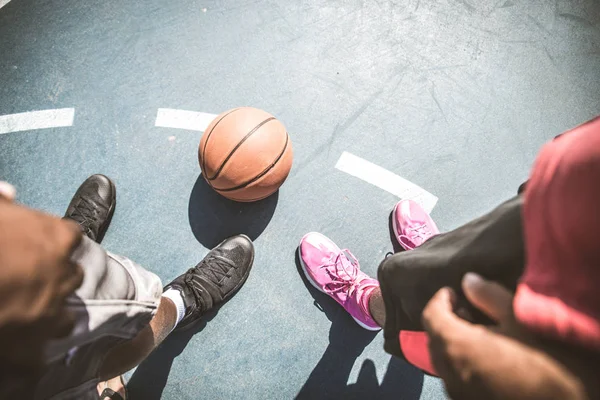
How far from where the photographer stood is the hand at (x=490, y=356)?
32.3 inches

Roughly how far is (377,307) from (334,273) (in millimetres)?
466

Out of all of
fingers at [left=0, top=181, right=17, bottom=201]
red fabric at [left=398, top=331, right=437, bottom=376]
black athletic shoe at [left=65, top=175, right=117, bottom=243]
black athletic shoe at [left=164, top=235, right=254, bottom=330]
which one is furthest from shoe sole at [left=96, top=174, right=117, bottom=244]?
red fabric at [left=398, top=331, right=437, bottom=376]

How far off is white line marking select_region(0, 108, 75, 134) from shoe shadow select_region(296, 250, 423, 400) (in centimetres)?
257

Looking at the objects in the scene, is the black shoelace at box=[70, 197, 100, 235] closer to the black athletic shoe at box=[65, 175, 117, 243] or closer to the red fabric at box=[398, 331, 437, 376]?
the black athletic shoe at box=[65, 175, 117, 243]

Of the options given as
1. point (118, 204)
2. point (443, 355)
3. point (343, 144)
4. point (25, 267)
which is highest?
point (25, 267)

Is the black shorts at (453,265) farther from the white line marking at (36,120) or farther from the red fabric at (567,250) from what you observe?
the white line marking at (36,120)

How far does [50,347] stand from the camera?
1.11 m

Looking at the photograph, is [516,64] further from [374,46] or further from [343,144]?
[343,144]

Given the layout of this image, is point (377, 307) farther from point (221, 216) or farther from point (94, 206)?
point (94, 206)

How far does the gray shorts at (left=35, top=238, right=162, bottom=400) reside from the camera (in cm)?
126

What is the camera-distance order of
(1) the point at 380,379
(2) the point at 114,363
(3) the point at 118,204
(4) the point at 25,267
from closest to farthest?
(4) the point at 25,267 → (2) the point at 114,363 → (1) the point at 380,379 → (3) the point at 118,204

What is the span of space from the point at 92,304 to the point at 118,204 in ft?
5.17

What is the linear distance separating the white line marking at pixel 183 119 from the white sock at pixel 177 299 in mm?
1221

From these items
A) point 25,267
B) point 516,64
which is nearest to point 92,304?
point 25,267
